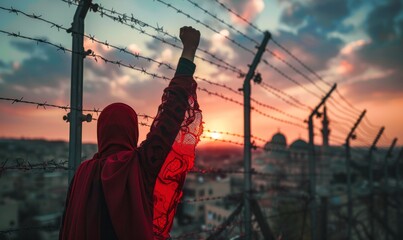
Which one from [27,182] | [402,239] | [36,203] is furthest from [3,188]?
[402,239]

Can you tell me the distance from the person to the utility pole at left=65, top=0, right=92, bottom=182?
429 mm

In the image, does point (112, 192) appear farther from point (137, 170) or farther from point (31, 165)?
point (31, 165)

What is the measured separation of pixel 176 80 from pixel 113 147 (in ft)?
1.56

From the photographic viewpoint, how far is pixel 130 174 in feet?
4.67

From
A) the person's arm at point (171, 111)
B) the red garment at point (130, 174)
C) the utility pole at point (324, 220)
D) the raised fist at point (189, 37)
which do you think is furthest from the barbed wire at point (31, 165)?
the utility pole at point (324, 220)

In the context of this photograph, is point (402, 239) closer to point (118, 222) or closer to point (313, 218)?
point (313, 218)

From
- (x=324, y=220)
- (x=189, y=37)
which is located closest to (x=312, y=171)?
(x=324, y=220)

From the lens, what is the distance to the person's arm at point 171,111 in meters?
1.47

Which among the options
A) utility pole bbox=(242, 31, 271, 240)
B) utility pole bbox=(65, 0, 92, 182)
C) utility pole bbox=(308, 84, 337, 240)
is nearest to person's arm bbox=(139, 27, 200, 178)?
utility pole bbox=(65, 0, 92, 182)

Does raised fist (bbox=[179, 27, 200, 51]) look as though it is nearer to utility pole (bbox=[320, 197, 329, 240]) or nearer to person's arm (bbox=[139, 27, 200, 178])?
person's arm (bbox=[139, 27, 200, 178])

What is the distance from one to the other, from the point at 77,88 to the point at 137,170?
0.95 metres

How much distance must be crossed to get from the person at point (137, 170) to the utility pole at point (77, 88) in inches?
16.9

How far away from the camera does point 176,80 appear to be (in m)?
1.66

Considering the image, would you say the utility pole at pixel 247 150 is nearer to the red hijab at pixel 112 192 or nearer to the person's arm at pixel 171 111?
the person's arm at pixel 171 111
